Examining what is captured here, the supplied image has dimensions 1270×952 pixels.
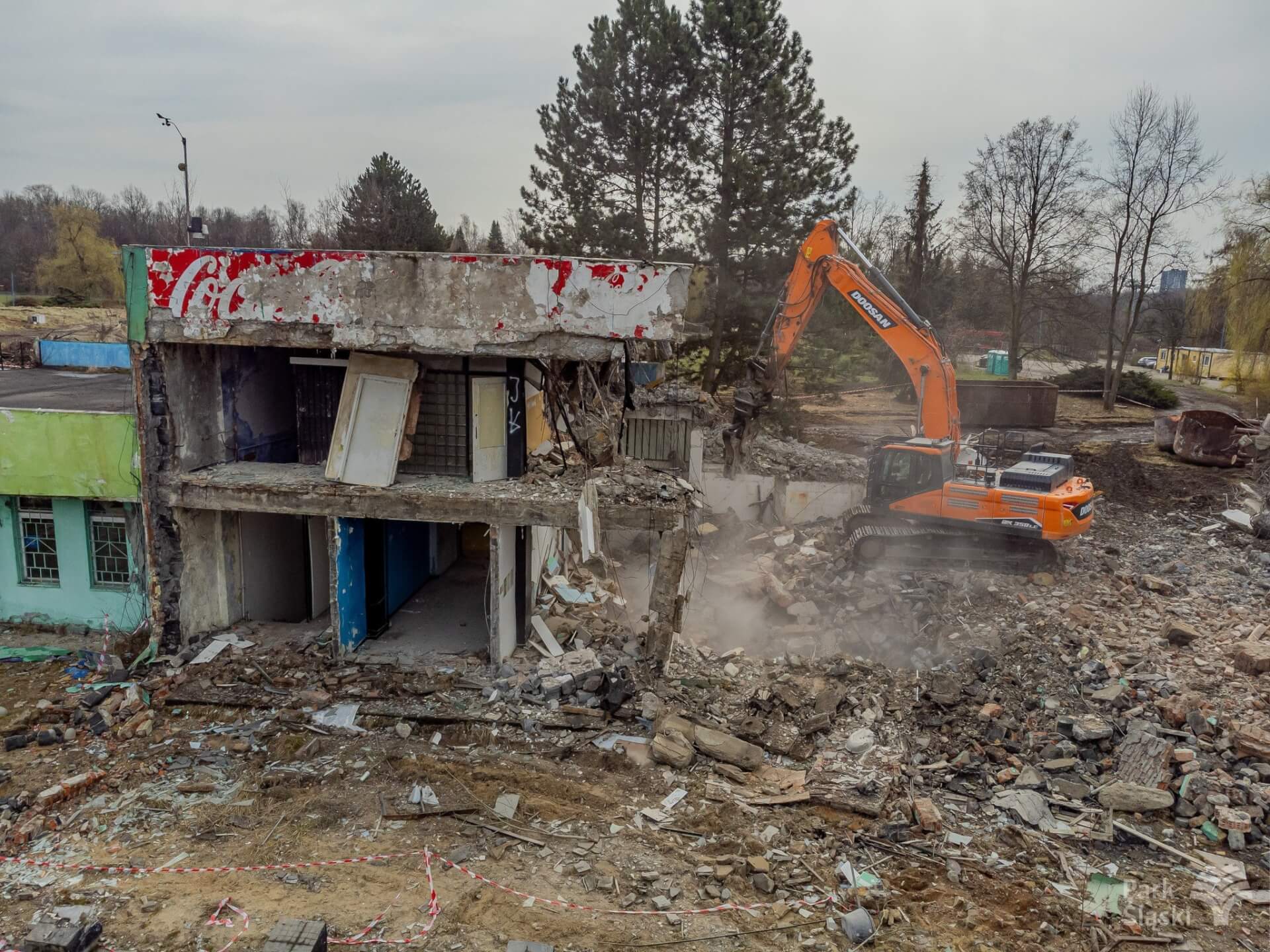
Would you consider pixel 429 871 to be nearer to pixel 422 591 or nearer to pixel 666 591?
pixel 666 591

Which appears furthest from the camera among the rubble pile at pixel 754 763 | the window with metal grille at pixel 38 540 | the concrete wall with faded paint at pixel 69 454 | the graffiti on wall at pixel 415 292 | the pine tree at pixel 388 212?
the pine tree at pixel 388 212

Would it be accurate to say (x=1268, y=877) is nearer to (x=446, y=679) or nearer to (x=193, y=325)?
(x=446, y=679)

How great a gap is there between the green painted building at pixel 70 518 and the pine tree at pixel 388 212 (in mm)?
19478

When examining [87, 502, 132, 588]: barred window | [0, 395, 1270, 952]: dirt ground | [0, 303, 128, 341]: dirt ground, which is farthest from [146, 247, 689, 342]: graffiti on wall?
[0, 303, 128, 341]: dirt ground

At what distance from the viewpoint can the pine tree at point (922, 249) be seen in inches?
1422

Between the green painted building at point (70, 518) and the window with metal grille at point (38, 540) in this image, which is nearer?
the green painted building at point (70, 518)

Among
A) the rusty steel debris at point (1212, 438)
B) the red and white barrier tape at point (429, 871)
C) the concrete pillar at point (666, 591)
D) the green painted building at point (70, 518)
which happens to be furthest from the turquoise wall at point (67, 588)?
the rusty steel debris at point (1212, 438)

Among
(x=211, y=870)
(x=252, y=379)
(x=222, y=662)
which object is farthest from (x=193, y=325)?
(x=211, y=870)

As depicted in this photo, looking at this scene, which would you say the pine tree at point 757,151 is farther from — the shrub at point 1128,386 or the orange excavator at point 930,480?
the shrub at point 1128,386

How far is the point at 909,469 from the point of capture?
15141 mm

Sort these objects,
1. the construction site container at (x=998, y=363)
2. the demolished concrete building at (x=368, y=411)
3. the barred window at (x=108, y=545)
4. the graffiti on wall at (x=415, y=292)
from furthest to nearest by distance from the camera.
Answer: the construction site container at (x=998, y=363) → the barred window at (x=108, y=545) → the demolished concrete building at (x=368, y=411) → the graffiti on wall at (x=415, y=292)

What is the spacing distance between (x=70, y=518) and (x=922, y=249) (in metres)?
33.2

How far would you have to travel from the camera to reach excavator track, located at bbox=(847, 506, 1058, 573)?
15.1 meters

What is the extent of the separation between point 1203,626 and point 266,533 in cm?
1474
